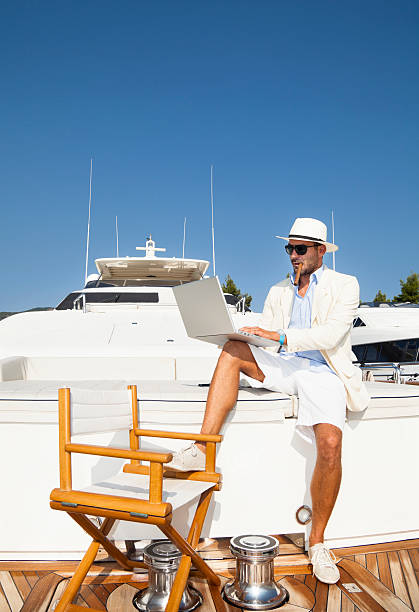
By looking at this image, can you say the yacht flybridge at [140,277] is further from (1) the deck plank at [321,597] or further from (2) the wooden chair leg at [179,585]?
(2) the wooden chair leg at [179,585]

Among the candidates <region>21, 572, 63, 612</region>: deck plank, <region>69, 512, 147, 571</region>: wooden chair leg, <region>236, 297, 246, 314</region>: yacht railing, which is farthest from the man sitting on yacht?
<region>236, 297, 246, 314</region>: yacht railing

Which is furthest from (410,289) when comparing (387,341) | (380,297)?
(387,341)

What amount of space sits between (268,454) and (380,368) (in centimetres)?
140

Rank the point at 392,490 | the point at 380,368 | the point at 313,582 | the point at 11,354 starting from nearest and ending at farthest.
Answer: the point at 313,582, the point at 392,490, the point at 380,368, the point at 11,354

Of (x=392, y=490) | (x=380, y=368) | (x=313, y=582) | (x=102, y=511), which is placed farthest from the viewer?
(x=380, y=368)

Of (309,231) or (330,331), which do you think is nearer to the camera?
(330,331)

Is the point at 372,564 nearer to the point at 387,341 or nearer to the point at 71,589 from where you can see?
the point at 71,589

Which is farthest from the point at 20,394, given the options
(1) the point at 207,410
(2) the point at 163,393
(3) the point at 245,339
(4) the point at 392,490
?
(4) the point at 392,490

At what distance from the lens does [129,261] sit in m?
7.82

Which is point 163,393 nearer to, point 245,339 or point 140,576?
point 245,339

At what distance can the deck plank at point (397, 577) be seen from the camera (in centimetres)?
234

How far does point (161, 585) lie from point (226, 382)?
0.94 metres

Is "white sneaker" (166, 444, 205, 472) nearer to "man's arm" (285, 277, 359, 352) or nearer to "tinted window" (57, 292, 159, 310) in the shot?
"man's arm" (285, 277, 359, 352)

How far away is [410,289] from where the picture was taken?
3322 centimetres
